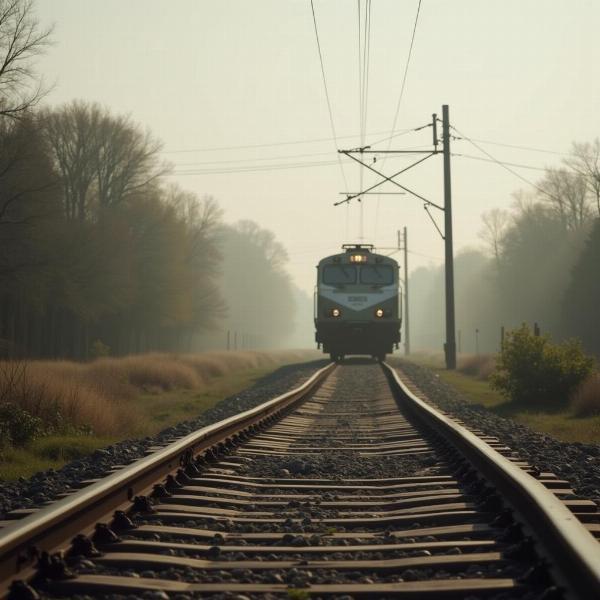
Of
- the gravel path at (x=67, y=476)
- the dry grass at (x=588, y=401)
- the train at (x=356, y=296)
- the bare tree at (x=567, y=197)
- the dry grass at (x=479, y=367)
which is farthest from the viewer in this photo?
the bare tree at (x=567, y=197)

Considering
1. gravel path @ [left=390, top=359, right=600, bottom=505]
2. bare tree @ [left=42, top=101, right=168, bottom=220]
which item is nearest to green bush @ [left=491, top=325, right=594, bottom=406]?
gravel path @ [left=390, top=359, right=600, bottom=505]

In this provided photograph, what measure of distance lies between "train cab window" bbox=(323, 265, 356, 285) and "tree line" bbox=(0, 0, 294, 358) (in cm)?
935

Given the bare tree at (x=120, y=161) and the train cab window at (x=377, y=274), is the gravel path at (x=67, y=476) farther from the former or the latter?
the bare tree at (x=120, y=161)

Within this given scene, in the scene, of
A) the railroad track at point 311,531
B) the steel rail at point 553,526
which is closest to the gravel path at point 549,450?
the railroad track at point 311,531

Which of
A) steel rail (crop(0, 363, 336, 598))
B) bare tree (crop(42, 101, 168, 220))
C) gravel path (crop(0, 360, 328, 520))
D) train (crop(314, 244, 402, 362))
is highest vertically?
bare tree (crop(42, 101, 168, 220))

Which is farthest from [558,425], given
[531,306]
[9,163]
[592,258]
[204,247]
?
[531,306]

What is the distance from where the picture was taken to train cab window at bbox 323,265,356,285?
29.9 metres

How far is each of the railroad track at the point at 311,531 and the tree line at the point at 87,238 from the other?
23975 mm

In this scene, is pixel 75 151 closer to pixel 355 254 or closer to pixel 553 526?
pixel 355 254

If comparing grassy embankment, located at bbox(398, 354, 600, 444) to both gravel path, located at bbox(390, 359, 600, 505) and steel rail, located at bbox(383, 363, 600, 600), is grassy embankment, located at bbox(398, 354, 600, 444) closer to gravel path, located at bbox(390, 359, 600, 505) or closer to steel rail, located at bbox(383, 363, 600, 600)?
gravel path, located at bbox(390, 359, 600, 505)

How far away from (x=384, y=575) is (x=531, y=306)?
81814 millimetres

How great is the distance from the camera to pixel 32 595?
145 inches

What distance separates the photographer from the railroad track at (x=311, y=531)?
3840 millimetres

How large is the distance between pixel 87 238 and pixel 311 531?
34550 millimetres
